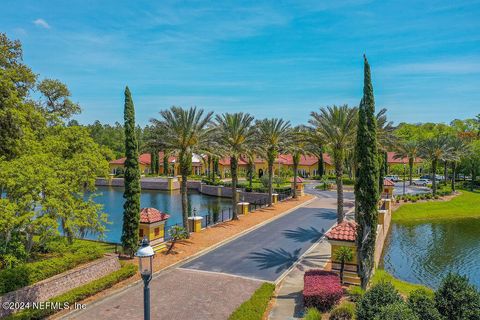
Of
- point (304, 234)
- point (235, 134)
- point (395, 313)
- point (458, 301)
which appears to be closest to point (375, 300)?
point (395, 313)

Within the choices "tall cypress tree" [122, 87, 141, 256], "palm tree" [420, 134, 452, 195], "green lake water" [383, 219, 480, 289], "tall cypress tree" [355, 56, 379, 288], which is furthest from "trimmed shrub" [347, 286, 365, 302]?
"palm tree" [420, 134, 452, 195]

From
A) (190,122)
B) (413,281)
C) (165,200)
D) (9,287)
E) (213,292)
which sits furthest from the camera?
(165,200)

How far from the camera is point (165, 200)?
55.7 meters

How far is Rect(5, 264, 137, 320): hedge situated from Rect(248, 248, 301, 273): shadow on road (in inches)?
272

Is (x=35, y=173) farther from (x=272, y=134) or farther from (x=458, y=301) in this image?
(x=272, y=134)

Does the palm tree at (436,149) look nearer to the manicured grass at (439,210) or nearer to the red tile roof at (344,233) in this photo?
the manicured grass at (439,210)

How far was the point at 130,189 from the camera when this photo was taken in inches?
855

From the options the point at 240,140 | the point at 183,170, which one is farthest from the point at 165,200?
the point at 183,170

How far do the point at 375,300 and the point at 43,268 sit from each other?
12.9 m

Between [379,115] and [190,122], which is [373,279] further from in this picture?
[379,115]

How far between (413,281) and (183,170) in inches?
629

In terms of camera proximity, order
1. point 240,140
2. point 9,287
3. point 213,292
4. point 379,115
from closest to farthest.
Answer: point 9,287
point 213,292
point 240,140
point 379,115

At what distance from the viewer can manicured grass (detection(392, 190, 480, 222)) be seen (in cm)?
4028

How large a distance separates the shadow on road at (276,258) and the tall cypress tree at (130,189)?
6.90 metres
